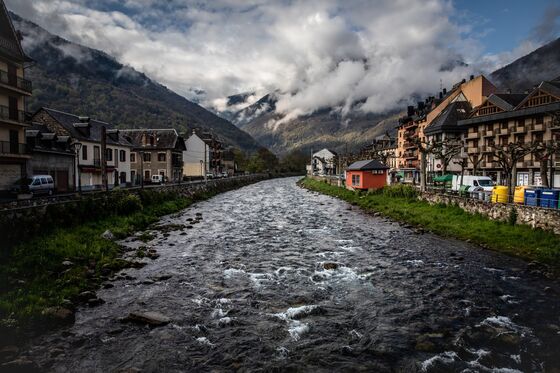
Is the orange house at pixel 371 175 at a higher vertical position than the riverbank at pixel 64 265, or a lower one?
higher

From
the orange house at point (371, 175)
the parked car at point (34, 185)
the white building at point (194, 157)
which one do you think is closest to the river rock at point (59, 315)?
the parked car at point (34, 185)

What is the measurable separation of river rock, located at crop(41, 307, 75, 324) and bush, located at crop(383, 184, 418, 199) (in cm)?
4128

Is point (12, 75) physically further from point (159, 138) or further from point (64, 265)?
point (159, 138)

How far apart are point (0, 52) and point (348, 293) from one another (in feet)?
143

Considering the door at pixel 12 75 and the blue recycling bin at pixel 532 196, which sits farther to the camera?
the door at pixel 12 75

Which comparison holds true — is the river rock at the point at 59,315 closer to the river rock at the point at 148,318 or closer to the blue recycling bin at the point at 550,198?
the river rock at the point at 148,318

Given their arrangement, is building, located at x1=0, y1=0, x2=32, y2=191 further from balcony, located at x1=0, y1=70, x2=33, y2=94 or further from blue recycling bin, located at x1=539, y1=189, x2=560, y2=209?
blue recycling bin, located at x1=539, y1=189, x2=560, y2=209

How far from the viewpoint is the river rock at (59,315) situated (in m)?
13.4

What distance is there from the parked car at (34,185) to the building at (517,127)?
56191 mm

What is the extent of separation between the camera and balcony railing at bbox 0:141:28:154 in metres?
39.2

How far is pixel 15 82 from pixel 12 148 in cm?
757

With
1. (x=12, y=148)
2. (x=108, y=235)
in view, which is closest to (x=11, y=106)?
(x=12, y=148)

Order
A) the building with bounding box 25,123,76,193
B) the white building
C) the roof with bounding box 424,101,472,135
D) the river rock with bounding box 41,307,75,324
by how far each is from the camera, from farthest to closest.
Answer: the white building < the roof with bounding box 424,101,472,135 < the building with bounding box 25,123,76,193 < the river rock with bounding box 41,307,75,324

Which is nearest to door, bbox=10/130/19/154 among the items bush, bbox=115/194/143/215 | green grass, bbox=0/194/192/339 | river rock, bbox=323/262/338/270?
bush, bbox=115/194/143/215
